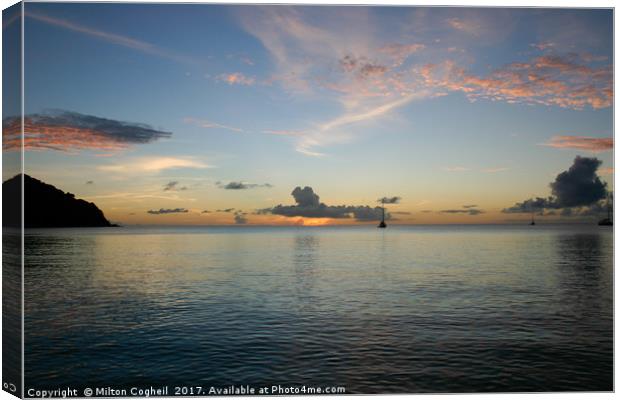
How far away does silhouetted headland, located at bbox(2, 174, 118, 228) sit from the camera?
461 inches

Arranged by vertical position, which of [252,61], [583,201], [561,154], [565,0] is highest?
[252,61]

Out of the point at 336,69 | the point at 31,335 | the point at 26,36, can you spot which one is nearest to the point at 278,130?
the point at 336,69

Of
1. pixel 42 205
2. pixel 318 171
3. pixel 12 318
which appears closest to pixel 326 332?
pixel 12 318

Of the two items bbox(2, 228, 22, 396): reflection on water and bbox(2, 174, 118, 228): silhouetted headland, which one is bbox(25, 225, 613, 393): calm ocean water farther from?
bbox(2, 174, 118, 228): silhouetted headland

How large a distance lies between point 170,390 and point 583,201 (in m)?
18.8

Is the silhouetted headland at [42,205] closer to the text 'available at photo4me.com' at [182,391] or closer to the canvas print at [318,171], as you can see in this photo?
the canvas print at [318,171]

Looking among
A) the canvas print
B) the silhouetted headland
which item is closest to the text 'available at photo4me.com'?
the canvas print

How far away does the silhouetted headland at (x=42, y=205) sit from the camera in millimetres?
11719

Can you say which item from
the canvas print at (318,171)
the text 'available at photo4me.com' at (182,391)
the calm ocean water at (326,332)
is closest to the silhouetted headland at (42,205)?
the canvas print at (318,171)

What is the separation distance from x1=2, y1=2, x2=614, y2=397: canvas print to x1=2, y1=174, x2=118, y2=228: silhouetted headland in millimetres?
104

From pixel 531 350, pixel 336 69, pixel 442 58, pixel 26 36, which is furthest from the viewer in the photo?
pixel 336 69

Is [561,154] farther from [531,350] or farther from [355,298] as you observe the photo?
[531,350]

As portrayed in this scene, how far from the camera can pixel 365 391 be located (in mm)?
12766

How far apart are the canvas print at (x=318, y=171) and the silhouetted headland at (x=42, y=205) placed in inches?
4.1
